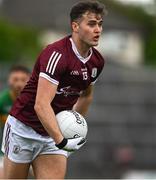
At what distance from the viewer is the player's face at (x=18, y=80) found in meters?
11.5

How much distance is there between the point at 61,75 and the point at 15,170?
1.09 metres

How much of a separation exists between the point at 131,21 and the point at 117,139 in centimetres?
3624

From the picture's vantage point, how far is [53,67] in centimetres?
847

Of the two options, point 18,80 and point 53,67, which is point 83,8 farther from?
point 18,80

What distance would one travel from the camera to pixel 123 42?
64.3 meters

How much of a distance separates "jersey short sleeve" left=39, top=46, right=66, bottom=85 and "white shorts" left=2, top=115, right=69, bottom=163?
2.32ft

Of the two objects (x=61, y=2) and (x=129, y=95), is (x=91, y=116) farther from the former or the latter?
(x=61, y=2)

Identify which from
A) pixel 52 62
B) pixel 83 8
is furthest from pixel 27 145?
pixel 83 8

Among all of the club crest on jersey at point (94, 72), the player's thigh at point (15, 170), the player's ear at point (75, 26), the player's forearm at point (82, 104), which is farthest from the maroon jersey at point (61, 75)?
the player's forearm at point (82, 104)

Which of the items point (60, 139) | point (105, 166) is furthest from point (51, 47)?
point (105, 166)

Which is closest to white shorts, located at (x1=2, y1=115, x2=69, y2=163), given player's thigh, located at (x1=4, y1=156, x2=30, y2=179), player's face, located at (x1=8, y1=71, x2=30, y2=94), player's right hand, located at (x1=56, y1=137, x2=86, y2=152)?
player's thigh, located at (x1=4, y1=156, x2=30, y2=179)

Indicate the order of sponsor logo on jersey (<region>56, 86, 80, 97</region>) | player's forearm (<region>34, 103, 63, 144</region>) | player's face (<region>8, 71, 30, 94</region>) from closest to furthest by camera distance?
player's forearm (<region>34, 103, 63, 144</region>) → sponsor logo on jersey (<region>56, 86, 80, 97</region>) → player's face (<region>8, 71, 30, 94</region>)

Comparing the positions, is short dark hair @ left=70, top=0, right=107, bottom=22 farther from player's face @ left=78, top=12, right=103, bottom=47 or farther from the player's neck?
the player's neck

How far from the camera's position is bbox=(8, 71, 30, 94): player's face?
37.6ft
